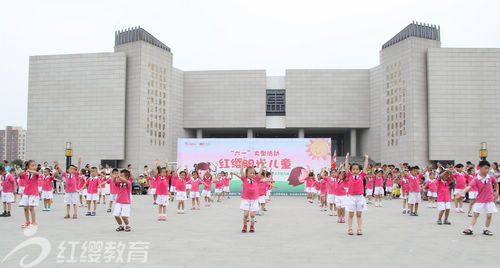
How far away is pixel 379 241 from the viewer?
8.87 meters

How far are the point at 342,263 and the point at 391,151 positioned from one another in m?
40.1

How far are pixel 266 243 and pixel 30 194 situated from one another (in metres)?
6.65

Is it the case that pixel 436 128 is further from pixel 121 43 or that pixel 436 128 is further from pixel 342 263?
pixel 342 263

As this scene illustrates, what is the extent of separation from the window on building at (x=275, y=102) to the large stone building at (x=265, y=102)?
0.12 meters

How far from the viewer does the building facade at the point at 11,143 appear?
119 meters

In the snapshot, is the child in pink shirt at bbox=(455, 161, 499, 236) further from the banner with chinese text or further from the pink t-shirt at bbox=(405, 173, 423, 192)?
the banner with chinese text

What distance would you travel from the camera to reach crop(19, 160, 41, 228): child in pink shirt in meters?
11.0

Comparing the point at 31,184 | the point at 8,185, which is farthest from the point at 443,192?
the point at 8,185

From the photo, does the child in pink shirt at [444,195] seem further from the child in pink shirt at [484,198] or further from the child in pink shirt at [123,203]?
the child in pink shirt at [123,203]

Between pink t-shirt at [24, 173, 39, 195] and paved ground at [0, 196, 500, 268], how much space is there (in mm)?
889

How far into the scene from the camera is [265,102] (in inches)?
1977

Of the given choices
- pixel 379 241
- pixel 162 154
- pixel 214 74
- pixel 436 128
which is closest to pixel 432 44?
pixel 436 128

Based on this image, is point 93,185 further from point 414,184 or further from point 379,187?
point 379,187

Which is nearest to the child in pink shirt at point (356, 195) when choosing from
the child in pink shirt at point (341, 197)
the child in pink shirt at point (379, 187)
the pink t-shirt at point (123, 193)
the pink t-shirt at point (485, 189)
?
the child in pink shirt at point (341, 197)
